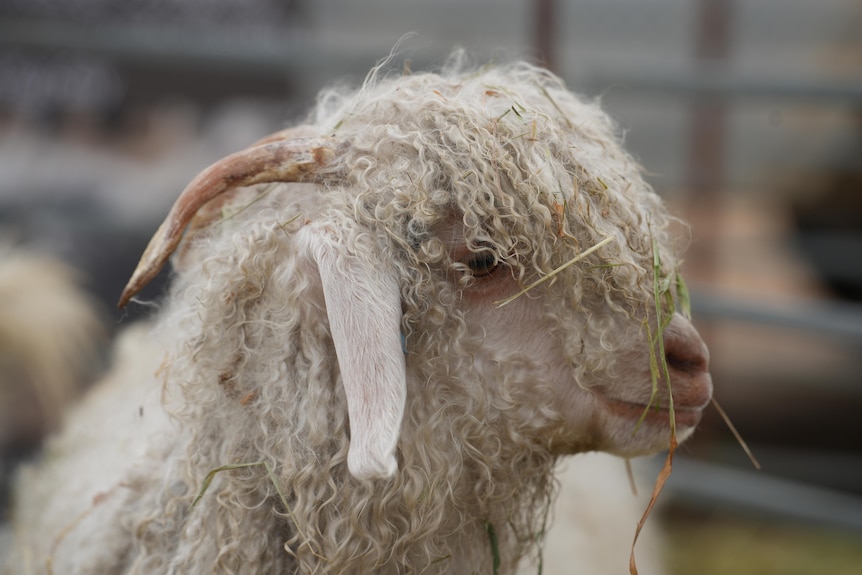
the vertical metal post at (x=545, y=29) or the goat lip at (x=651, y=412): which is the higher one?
the vertical metal post at (x=545, y=29)

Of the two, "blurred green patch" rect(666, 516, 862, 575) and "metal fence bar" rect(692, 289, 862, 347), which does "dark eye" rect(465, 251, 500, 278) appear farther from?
"blurred green patch" rect(666, 516, 862, 575)

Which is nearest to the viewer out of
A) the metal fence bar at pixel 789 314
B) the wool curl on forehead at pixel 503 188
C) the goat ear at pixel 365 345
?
the goat ear at pixel 365 345

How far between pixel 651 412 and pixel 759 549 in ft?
8.19

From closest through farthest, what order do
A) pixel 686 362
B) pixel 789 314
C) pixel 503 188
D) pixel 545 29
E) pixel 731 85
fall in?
pixel 503 188 < pixel 686 362 < pixel 789 314 < pixel 731 85 < pixel 545 29

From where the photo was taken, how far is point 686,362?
1.61 m

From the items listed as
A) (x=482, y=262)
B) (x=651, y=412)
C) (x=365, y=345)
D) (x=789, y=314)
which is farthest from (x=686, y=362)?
(x=789, y=314)

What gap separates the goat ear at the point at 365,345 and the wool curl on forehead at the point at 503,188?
9 centimetres

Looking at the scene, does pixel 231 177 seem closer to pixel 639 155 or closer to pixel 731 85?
pixel 731 85

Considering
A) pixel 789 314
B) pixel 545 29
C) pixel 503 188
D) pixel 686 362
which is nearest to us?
pixel 503 188

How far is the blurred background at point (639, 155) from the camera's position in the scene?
11.7 ft

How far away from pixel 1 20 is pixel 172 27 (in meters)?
0.92

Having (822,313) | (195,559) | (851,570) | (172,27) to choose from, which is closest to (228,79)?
(172,27)

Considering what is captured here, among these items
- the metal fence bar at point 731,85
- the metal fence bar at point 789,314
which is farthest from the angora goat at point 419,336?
the metal fence bar at point 731,85

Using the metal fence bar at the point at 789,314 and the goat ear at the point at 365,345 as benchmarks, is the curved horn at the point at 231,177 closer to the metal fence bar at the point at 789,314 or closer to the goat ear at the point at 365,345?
the goat ear at the point at 365,345
